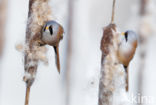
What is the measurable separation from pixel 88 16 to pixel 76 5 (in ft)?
0.19

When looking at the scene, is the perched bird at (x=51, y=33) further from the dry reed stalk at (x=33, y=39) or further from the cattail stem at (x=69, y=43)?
the cattail stem at (x=69, y=43)

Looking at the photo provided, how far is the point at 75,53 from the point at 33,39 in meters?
0.33

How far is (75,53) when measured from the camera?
778 millimetres

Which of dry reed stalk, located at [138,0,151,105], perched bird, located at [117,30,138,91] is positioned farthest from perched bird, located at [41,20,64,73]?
dry reed stalk, located at [138,0,151,105]

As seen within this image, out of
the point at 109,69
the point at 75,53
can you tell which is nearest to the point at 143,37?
the point at 75,53

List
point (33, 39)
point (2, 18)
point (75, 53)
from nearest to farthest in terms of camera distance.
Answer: point (33, 39) → point (2, 18) → point (75, 53)

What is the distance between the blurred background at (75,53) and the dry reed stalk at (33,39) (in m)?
0.20

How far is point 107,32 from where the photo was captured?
0.48 meters

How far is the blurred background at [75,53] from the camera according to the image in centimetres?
69

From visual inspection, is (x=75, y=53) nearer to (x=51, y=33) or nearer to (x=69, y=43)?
(x=69, y=43)

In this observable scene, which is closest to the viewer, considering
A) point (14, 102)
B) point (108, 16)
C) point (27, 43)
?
point (27, 43)

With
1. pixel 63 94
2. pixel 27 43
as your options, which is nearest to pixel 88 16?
pixel 63 94

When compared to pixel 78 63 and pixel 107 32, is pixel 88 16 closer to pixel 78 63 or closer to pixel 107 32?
pixel 78 63

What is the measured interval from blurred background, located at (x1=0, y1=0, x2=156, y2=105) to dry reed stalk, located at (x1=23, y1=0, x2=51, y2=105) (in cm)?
20
